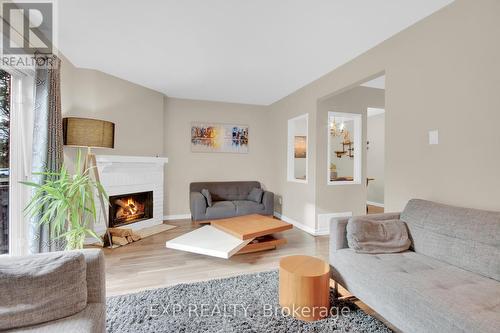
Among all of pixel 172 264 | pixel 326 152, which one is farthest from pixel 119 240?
pixel 326 152

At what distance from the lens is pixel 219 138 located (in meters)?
5.32

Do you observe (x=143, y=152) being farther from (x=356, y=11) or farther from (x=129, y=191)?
(x=356, y=11)

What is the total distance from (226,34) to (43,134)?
2.10m

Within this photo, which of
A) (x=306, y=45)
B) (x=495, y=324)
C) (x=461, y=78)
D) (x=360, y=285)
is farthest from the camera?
(x=306, y=45)

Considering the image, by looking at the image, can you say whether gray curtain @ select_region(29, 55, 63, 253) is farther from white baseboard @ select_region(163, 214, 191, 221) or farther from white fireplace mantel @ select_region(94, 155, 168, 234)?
white baseboard @ select_region(163, 214, 191, 221)

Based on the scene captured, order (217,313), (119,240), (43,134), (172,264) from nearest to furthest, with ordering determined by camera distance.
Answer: (217,313), (43,134), (172,264), (119,240)

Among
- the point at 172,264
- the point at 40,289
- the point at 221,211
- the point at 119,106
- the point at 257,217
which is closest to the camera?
the point at 40,289

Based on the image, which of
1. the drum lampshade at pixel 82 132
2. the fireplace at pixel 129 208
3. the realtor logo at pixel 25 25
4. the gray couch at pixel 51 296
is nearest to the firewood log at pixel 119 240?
the fireplace at pixel 129 208

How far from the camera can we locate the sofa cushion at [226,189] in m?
5.00

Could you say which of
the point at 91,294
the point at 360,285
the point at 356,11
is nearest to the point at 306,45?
the point at 356,11

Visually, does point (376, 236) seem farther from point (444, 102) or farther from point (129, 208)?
point (129, 208)

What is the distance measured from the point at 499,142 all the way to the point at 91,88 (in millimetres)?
4650

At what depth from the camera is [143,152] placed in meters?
4.39

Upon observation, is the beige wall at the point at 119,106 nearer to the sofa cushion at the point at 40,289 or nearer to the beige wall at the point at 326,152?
the sofa cushion at the point at 40,289
